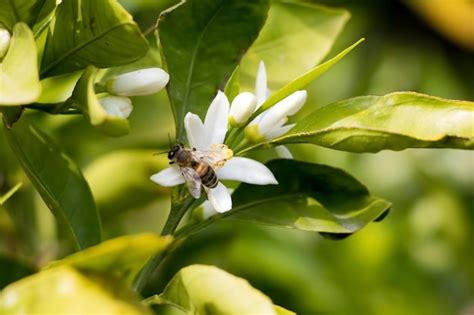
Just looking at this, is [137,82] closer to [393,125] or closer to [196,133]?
[196,133]

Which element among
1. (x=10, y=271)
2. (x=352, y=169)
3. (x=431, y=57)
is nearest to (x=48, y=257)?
(x=10, y=271)

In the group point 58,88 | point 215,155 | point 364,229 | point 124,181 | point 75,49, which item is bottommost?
point 364,229

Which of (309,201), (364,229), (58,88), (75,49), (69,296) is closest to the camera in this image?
(69,296)

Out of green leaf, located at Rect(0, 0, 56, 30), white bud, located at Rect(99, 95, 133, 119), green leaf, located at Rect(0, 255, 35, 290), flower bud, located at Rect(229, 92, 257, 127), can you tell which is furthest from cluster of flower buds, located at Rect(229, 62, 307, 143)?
green leaf, located at Rect(0, 255, 35, 290)

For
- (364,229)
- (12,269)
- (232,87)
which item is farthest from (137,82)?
(364,229)

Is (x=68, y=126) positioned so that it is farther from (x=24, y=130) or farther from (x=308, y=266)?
(x=308, y=266)

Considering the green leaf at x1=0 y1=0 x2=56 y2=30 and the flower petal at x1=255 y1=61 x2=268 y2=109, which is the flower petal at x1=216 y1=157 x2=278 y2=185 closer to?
the flower petal at x1=255 y1=61 x2=268 y2=109
